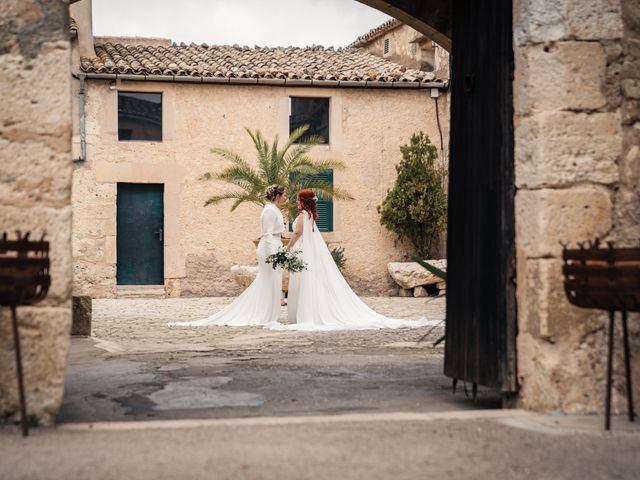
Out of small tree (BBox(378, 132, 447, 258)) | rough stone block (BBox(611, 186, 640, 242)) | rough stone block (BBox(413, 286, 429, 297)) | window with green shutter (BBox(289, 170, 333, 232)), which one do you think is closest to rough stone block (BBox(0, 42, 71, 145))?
rough stone block (BBox(611, 186, 640, 242))

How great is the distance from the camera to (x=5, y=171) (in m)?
4.74

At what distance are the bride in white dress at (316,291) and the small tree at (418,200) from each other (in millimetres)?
8253

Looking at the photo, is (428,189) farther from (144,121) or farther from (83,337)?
(83,337)

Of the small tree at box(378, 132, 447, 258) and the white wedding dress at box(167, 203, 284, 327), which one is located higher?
the small tree at box(378, 132, 447, 258)

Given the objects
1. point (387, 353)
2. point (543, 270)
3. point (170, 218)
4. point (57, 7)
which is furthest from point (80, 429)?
point (170, 218)

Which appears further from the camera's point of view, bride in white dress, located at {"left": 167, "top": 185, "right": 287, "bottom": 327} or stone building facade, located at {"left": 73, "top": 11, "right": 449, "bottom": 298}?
stone building facade, located at {"left": 73, "top": 11, "right": 449, "bottom": 298}

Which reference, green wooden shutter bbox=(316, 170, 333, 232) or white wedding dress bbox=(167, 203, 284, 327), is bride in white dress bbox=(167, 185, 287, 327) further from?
green wooden shutter bbox=(316, 170, 333, 232)

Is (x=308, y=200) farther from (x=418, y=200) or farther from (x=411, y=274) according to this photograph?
(x=418, y=200)

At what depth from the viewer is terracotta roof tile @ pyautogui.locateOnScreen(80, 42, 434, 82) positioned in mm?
21047

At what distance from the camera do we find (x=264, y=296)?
13.0 meters

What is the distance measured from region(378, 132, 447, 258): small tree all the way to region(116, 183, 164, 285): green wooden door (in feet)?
16.6

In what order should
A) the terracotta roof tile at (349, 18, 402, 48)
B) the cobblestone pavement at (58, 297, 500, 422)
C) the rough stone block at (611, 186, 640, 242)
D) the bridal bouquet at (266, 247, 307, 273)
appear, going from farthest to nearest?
the terracotta roof tile at (349, 18, 402, 48) → the bridal bouquet at (266, 247, 307, 273) → the cobblestone pavement at (58, 297, 500, 422) → the rough stone block at (611, 186, 640, 242)

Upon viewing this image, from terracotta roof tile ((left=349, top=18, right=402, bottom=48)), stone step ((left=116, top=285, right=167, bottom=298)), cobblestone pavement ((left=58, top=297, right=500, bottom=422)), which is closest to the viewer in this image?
cobblestone pavement ((left=58, top=297, right=500, bottom=422))

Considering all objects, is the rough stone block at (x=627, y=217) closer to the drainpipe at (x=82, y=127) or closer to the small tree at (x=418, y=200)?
the small tree at (x=418, y=200)
